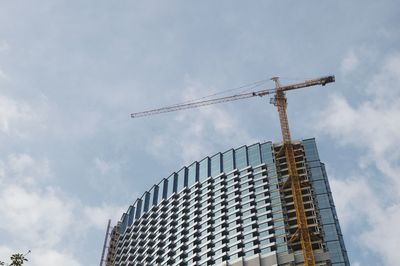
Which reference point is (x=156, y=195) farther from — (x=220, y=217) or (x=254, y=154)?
(x=254, y=154)

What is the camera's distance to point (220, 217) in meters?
119

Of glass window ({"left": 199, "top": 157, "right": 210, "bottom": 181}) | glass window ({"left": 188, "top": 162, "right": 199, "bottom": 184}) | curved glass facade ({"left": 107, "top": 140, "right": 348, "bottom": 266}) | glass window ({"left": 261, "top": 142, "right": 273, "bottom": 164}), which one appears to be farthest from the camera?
glass window ({"left": 188, "top": 162, "right": 199, "bottom": 184})

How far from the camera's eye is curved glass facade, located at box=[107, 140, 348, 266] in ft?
353

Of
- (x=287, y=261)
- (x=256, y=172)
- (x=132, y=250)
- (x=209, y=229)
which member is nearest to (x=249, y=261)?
(x=287, y=261)

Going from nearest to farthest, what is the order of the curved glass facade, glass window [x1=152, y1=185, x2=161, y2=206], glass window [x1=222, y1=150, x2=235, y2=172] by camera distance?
the curved glass facade, glass window [x1=222, y1=150, x2=235, y2=172], glass window [x1=152, y1=185, x2=161, y2=206]

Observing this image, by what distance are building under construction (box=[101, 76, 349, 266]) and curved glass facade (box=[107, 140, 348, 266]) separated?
216 mm

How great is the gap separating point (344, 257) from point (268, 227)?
16.5m

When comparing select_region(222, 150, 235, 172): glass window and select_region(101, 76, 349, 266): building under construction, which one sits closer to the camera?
select_region(101, 76, 349, 266): building under construction

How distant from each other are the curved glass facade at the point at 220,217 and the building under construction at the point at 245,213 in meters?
0.22

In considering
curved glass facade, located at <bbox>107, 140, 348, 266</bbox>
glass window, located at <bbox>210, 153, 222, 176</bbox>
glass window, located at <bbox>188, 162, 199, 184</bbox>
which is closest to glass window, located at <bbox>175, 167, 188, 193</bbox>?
curved glass facade, located at <bbox>107, 140, 348, 266</bbox>

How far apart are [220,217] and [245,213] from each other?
6607 mm

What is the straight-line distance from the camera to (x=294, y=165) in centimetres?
11675

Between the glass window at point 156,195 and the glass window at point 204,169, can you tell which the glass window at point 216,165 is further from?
the glass window at point 156,195

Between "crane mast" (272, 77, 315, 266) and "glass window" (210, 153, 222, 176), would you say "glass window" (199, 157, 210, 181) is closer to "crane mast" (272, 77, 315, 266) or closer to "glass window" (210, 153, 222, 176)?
"glass window" (210, 153, 222, 176)
